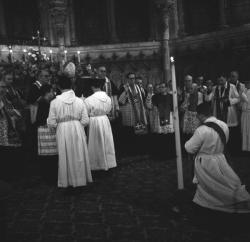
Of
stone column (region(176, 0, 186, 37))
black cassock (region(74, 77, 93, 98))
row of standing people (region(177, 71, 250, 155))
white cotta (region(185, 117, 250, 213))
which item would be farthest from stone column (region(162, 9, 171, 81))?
white cotta (region(185, 117, 250, 213))

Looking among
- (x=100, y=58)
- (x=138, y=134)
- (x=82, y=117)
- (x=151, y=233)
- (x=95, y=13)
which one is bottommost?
(x=151, y=233)

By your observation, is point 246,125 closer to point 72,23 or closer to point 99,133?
point 99,133

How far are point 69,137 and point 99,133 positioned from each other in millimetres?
1089

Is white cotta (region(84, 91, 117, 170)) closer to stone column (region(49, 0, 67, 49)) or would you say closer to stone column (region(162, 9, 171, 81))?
stone column (region(162, 9, 171, 81))

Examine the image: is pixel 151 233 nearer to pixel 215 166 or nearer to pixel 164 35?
pixel 215 166

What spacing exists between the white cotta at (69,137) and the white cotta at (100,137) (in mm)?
888

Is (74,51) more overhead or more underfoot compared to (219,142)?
more overhead

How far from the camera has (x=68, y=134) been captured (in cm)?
537

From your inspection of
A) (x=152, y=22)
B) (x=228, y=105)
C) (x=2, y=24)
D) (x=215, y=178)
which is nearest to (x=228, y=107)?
(x=228, y=105)

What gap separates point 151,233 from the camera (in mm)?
3814

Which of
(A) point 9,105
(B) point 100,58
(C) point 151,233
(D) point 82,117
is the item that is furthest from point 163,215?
(B) point 100,58

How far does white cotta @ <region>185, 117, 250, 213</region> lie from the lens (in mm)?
4059

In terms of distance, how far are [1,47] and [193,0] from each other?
849 centimetres

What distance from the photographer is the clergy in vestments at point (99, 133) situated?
6.31 meters
